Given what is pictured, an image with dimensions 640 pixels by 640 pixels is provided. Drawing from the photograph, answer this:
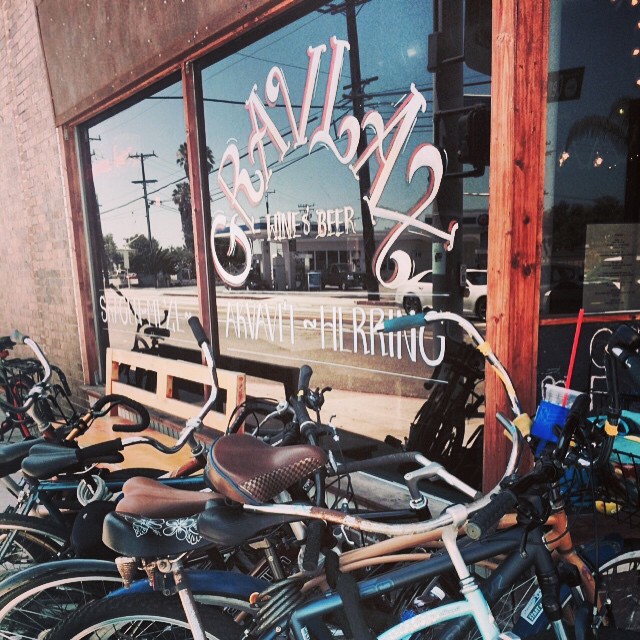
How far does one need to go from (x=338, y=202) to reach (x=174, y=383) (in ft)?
9.34

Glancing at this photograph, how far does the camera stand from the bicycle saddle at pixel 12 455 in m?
2.63

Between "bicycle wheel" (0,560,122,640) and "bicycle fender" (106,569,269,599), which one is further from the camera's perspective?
"bicycle wheel" (0,560,122,640)

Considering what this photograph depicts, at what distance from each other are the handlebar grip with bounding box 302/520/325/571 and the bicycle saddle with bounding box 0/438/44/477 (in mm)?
1631

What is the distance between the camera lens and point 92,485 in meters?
2.50

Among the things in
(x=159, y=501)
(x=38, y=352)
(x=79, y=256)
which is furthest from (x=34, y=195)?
(x=159, y=501)

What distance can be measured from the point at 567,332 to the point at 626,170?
1.09 metres

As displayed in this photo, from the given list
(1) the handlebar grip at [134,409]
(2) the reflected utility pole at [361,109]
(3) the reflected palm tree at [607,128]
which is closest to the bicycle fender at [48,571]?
(1) the handlebar grip at [134,409]

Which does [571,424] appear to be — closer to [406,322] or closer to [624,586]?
[406,322]

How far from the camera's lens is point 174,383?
5520mm

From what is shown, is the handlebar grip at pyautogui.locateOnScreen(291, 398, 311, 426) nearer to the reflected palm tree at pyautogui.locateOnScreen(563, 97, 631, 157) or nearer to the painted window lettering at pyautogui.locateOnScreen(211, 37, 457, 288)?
the painted window lettering at pyautogui.locateOnScreen(211, 37, 457, 288)

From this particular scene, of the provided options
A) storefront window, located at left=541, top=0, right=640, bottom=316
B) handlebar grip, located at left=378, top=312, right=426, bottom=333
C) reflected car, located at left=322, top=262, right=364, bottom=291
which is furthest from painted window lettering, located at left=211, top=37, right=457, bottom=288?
handlebar grip, located at left=378, top=312, right=426, bottom=333

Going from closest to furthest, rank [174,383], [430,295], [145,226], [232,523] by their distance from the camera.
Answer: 1. [232,523]
2. [430,295]
3. [174,383]
4. [145,226]

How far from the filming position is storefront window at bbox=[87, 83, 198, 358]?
5156mm

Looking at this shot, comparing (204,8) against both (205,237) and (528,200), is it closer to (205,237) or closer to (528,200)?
(205,237)
